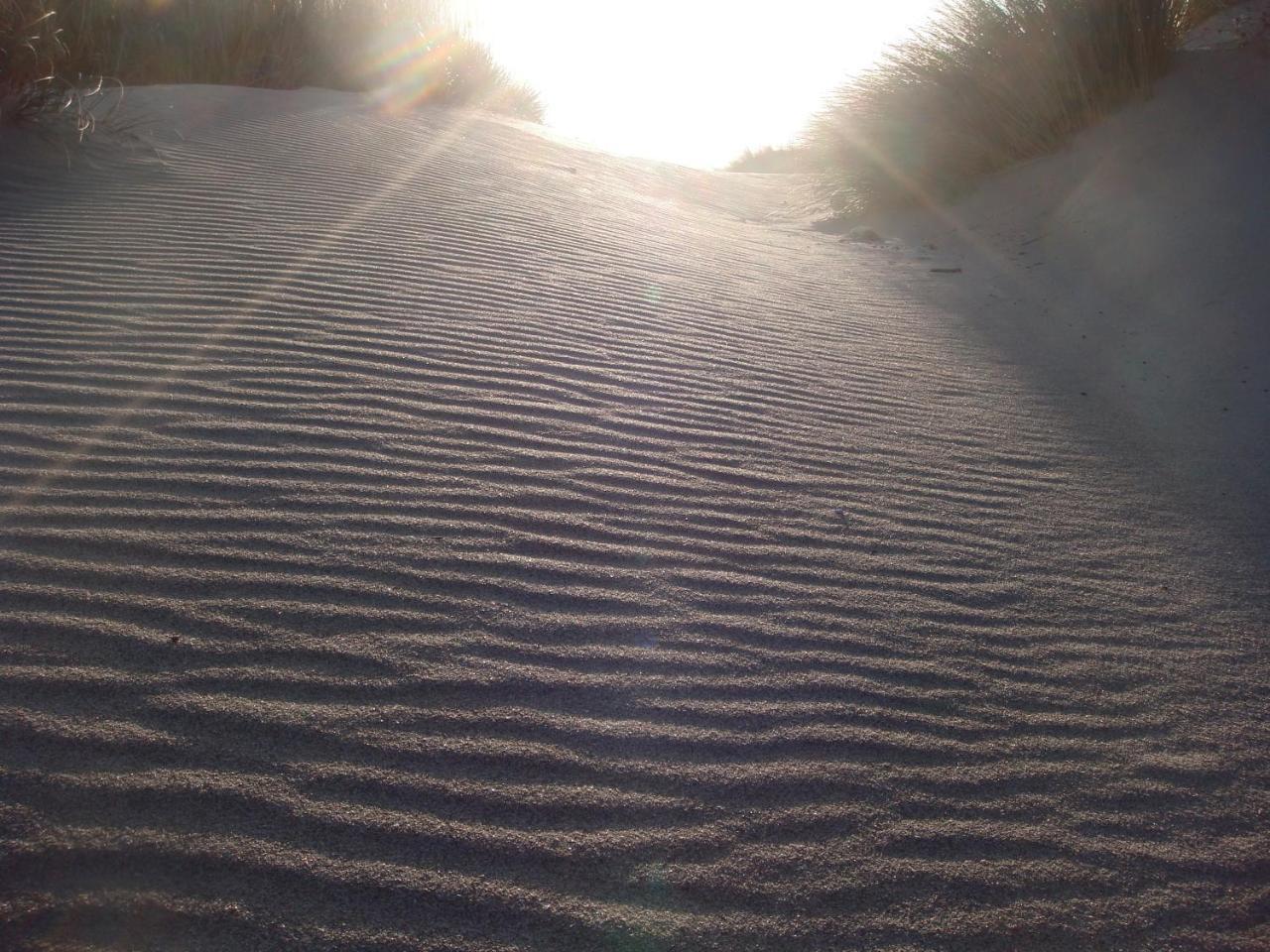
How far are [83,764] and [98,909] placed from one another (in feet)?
1.36

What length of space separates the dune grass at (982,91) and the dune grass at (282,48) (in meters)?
6.91

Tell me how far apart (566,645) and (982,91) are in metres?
11.7

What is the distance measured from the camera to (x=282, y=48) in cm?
1502

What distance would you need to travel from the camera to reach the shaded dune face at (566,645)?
2.07m

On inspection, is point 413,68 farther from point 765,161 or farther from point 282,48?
point 765,161

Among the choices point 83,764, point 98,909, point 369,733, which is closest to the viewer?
point 98,909

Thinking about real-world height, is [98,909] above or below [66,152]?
below

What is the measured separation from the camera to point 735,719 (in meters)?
2.63

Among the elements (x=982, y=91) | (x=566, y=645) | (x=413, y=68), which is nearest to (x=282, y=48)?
(x=413, y=68)

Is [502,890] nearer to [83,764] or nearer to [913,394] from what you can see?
[83,764]

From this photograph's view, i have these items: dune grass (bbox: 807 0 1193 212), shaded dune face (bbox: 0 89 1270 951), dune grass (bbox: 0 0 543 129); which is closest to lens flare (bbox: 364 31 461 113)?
dune grass (bbox: 0 0 543 129)

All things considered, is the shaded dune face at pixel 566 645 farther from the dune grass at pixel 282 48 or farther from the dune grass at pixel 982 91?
the dune grass at pixel 982 91

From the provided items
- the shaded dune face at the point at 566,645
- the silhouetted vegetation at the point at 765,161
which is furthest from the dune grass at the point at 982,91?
the silhouetted vegetation at the point at 765,161

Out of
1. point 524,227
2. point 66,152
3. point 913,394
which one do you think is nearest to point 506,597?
point 913,394
